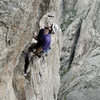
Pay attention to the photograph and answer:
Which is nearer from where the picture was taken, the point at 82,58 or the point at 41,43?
the point at 41,43

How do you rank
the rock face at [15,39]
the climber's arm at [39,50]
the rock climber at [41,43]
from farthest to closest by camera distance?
1. the climber's arm at [39,50]
2. the rock climber at [41,43]
3. the rock face at [15,39]

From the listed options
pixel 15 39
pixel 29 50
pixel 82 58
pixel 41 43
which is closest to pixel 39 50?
pixel 41 43

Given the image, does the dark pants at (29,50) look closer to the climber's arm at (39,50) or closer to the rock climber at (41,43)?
the rock climber at (41,43)

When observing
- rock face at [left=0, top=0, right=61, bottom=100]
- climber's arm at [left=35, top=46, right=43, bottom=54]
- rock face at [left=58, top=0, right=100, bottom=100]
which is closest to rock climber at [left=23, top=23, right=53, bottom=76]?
climber's arm at [left=35, top=46, right=43, bottom=54]

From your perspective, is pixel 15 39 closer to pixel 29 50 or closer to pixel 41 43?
pixel 41 43


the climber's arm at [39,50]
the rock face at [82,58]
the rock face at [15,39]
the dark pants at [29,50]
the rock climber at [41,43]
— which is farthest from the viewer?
the rock face at [82,58]

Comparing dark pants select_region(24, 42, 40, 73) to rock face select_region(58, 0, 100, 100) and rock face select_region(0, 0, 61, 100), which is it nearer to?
rock face select_region(0, 0, 61, 100)

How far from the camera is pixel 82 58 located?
40062 millimetres

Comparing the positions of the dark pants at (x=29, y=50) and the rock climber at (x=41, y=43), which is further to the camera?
the dark pants at (x=29, y=50)

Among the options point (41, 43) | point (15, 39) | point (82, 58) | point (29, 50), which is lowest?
point (82, 58)

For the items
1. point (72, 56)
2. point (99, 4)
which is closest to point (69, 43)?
point (72, 56)

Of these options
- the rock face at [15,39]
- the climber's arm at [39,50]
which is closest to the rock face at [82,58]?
the climber's arm at [39,50]

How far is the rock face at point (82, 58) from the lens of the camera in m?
25.3

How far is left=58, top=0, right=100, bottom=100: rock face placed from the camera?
2526 cm
